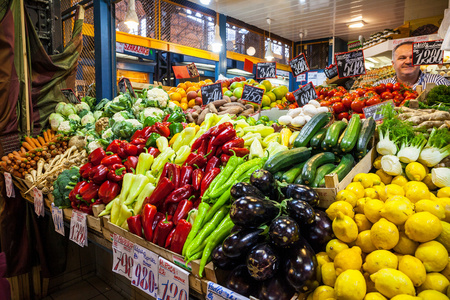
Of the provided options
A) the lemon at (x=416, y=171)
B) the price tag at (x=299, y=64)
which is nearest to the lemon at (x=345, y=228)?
the lemon at (x=416, y=171)

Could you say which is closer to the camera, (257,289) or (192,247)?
(257,289)

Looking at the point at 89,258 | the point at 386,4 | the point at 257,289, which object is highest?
the point at 386,4

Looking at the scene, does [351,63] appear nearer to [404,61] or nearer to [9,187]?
[404,61]

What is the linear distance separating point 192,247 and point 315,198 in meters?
0.64

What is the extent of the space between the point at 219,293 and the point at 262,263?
26 cm

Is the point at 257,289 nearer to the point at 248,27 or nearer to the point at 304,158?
the point at 304,158

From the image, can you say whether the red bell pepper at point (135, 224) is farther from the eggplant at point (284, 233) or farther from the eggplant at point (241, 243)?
the eggplant at point (284, 233)

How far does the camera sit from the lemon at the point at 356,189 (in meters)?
1.45

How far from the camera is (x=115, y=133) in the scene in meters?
3.10

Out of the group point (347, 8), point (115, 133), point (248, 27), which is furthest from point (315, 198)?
point (248, 27)

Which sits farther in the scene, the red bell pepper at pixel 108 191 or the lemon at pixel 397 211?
the red bell pepper at pixel 108 191

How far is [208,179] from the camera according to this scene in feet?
6.07

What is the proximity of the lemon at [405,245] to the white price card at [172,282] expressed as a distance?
3.08 ft

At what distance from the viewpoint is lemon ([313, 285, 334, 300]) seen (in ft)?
3.70
